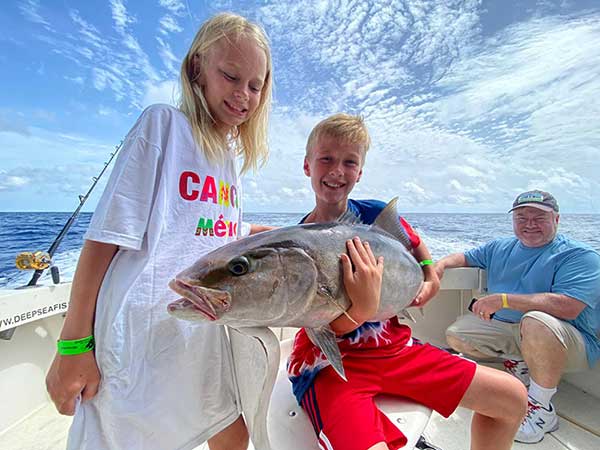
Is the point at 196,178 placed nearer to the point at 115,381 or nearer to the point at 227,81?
the point at 227,81

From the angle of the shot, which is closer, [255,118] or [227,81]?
[227,81]

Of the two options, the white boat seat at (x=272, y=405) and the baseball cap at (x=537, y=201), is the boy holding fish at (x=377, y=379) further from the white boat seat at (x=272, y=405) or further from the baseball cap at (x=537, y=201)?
the baseball cap at (x=537, y=201)

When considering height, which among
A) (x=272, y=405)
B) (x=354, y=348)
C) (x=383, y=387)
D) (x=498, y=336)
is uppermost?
(x=354, y=348)

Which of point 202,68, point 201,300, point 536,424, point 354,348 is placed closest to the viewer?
point 201,300

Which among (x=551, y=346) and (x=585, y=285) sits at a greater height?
(x=585, y=285)

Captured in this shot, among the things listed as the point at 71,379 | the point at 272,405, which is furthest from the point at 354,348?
the point at 71,379

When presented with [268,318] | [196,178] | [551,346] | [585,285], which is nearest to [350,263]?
[268,318]

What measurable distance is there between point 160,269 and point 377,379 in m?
0.92

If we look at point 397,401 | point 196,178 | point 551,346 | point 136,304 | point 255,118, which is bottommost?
point 551,346

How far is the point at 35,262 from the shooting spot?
2.47 m

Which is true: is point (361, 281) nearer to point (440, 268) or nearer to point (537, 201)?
point (440, 268)

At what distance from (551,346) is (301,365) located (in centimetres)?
201

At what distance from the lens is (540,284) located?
2908 millimetres

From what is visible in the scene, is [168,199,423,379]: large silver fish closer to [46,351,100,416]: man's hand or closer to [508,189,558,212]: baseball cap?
[46,351,100,416]: man's hand
